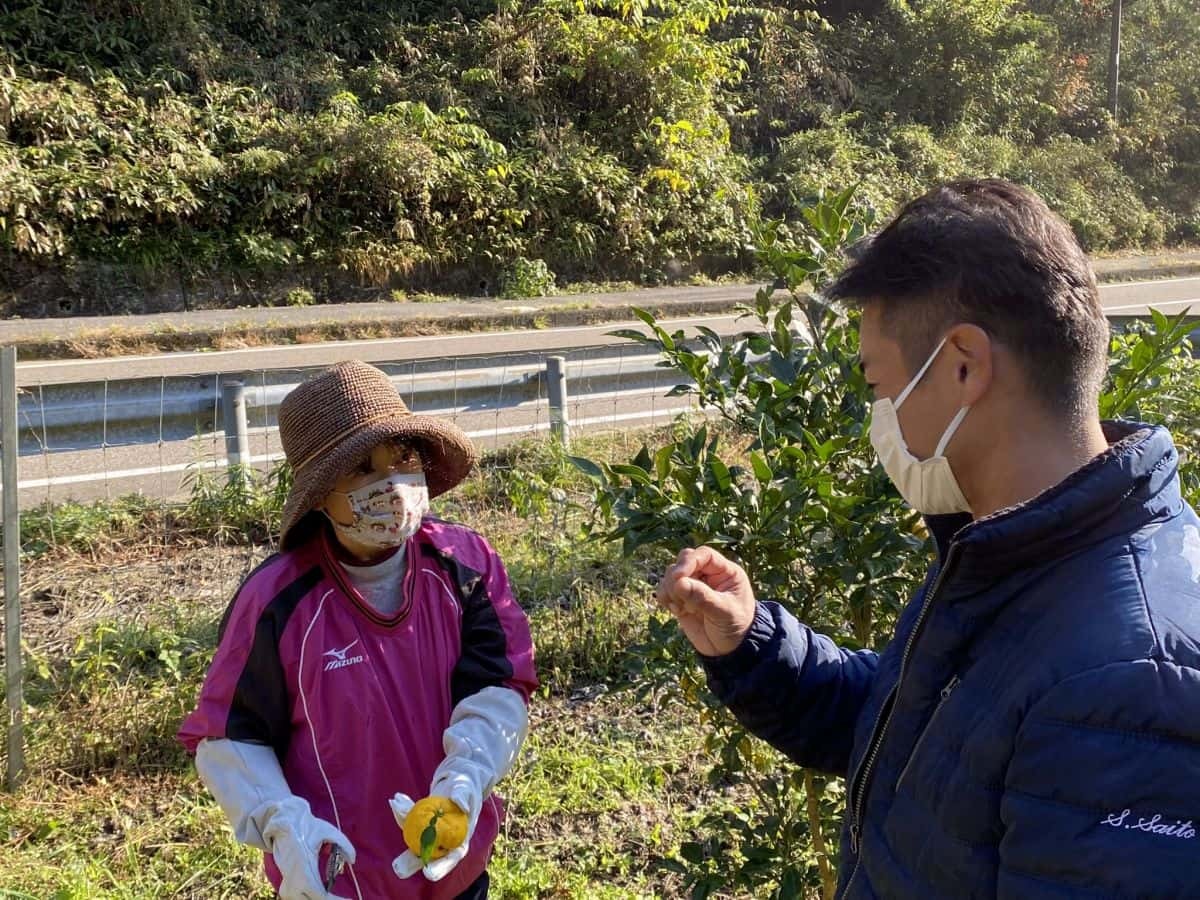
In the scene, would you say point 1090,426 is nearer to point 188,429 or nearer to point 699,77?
point 188,429

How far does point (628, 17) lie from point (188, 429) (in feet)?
50.0

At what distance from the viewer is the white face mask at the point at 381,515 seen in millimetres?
2176

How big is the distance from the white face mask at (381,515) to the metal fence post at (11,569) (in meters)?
1.66

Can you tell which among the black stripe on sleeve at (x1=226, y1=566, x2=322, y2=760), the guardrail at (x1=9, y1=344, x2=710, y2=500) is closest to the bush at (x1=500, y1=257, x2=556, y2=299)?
the guardrail at (x1=9, y1=344, x2=710, y2=500)

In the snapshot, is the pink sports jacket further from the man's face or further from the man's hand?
the man's face

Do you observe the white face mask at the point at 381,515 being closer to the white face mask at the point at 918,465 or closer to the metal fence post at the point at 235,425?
the white face mask at the point at 918,465

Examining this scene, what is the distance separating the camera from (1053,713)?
3.43ft

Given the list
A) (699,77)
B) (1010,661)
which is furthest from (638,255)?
(1010,661)

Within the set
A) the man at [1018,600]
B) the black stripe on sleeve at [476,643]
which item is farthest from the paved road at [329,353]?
the man at [1018,600]

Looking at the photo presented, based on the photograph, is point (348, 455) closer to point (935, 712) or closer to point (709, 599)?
point (709, 599)

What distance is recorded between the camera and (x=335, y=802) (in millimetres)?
2062

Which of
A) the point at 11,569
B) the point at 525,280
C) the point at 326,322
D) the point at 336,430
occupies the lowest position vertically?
the point at 11,569

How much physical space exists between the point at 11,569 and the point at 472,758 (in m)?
2.02

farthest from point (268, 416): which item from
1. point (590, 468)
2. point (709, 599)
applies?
point (709, 599)
